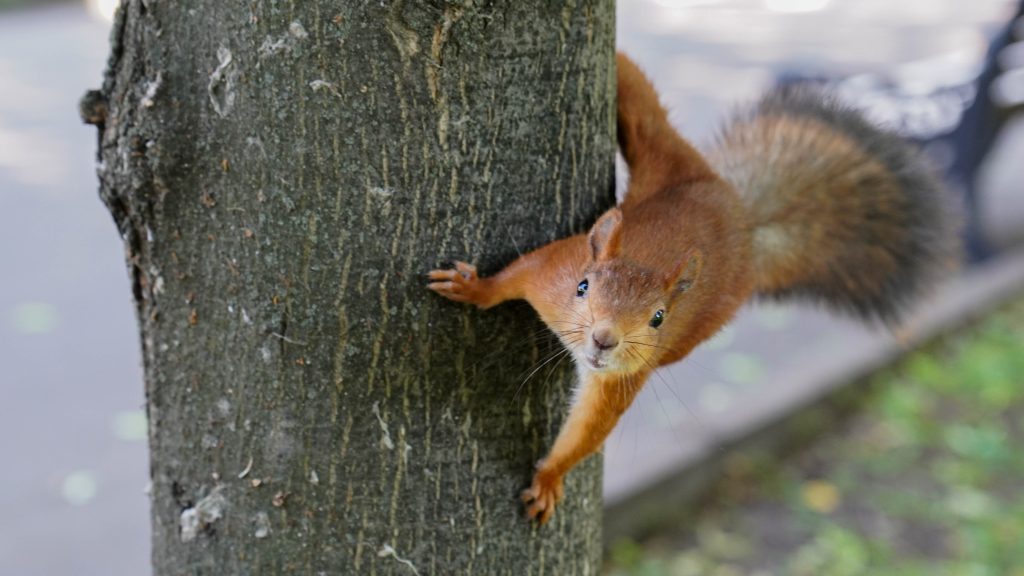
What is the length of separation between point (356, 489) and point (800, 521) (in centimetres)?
292

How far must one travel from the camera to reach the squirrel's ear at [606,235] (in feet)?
4.14

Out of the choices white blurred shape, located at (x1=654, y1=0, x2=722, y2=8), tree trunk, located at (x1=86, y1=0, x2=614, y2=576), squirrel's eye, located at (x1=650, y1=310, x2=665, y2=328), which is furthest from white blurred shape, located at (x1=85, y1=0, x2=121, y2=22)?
squirrel's eye, located at (x1=650, y1=310, x2=665, y2=328)

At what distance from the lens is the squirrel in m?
1.31

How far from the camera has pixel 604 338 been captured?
50.8 inches

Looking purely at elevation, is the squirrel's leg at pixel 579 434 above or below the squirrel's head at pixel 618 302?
below

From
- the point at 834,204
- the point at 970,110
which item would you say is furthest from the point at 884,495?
the point at 970,110

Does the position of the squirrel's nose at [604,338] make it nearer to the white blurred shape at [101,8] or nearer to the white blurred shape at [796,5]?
the white blurred shape at [101,8]

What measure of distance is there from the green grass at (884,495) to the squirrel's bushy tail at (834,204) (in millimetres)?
1692

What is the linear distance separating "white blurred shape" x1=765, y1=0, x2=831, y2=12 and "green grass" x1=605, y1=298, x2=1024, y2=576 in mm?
8507

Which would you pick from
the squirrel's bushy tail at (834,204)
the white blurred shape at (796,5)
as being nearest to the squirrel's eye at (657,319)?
the squirrel's bushy tail at (834,204)

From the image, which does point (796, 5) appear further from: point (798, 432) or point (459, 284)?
point (459, 284)

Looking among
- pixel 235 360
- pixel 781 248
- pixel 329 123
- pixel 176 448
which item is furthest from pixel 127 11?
pixel 781 248

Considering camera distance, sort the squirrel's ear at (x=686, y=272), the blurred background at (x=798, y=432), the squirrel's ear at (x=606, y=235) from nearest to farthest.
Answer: the squirrel's ear at (x=606, y=235), the squirrel's ear at (x=686, y=272), the blurred background at (x=798, y=432)

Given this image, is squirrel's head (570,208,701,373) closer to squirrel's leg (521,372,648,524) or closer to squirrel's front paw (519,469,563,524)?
squirrel's leg (521,372,648,524)
